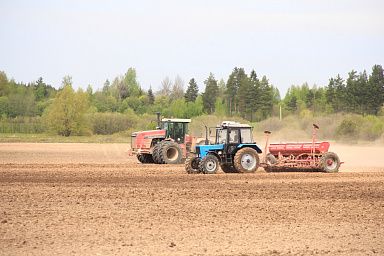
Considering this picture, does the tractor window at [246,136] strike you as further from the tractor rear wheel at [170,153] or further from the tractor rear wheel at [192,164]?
the tractor rear wheel at [170,153]

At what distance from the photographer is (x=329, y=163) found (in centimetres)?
2834

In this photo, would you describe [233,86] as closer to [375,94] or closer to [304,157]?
[375,94]

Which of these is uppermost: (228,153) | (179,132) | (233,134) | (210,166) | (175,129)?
(175,129)

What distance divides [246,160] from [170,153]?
651 cm

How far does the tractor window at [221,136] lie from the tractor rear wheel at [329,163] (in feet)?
13.4

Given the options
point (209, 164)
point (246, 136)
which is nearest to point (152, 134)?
point (246, 136)

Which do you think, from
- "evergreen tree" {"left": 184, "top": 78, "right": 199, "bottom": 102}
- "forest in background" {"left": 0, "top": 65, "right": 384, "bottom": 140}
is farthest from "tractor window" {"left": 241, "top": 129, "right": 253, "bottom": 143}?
"evergreen tree" {"left": 184, "top": 78, "right": 199, "bottom": 102}

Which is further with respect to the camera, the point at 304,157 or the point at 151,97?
the point at 151,97

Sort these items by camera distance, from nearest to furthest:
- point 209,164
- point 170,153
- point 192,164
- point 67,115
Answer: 1. point 209,164
2. point 192,164
3. point 170,153
4. point 67,115

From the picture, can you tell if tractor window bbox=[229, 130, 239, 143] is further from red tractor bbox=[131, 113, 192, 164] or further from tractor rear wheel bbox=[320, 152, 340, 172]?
red tractor bbox=[131, 113, 192, 164]

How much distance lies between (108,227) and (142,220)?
109 centimetres

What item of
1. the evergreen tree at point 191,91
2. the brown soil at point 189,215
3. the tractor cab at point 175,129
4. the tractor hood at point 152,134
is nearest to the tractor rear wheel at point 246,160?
the brown soil at point 189,215

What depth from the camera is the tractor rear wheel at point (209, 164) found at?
2667 cm

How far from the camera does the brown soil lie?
38.9 ft
